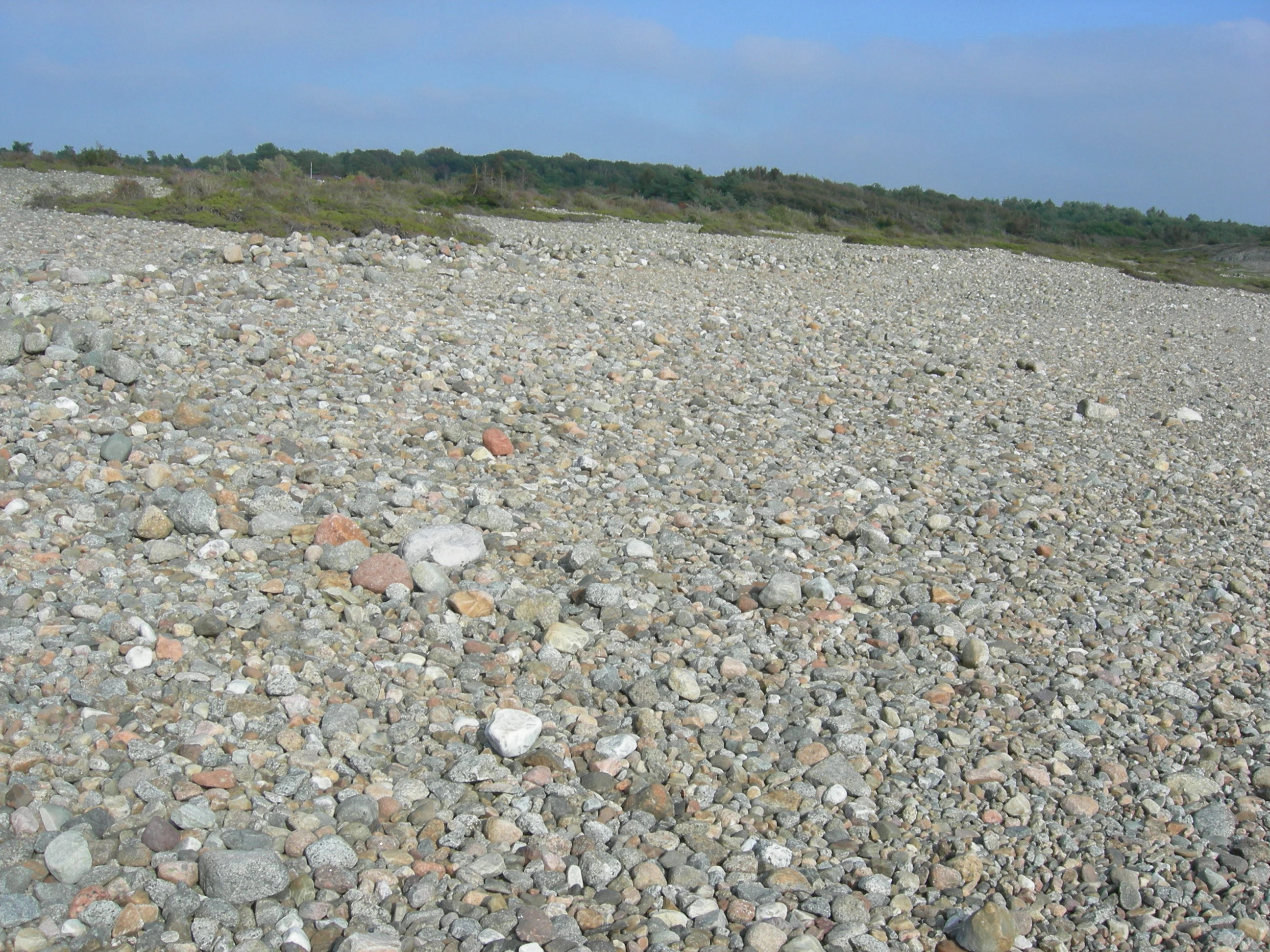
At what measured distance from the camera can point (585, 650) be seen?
359cm

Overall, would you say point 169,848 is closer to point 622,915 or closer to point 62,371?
point 622,915

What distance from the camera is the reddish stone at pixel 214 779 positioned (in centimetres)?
266

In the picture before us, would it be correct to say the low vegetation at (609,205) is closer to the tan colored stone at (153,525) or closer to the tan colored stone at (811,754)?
the tan colored stone at (153,525)

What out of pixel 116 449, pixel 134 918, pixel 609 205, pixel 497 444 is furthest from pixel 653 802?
pixel 609 205

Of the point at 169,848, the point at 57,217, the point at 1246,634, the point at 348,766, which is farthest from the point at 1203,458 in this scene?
the point at 57,217

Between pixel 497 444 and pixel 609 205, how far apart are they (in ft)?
78.1

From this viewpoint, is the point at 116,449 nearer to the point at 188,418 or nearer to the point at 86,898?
the point at 188,418

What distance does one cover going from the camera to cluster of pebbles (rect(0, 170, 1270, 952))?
2.46 m

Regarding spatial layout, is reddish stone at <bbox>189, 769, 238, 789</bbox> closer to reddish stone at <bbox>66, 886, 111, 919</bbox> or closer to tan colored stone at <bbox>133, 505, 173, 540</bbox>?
reddish stone at <bbox>66, 886, 111, 919</bbox>

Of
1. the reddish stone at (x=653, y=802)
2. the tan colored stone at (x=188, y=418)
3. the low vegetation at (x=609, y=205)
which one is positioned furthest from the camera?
the low vegetation at (x=609, y=205)

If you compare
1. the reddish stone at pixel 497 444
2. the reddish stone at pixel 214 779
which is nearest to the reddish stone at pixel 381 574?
the reddish stone at pixel 214 779

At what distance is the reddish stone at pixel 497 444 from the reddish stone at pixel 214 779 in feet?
9.07

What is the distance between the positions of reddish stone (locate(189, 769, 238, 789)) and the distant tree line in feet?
70.3

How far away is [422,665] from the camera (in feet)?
11.0
